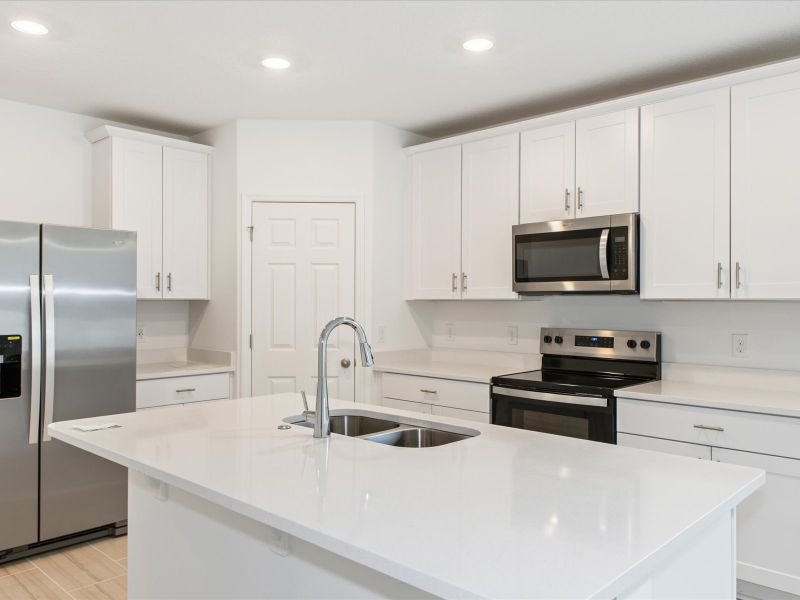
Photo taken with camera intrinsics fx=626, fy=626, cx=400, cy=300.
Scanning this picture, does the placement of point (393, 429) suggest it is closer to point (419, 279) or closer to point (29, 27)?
point (419, 279)

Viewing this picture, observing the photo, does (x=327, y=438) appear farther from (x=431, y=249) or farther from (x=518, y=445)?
(x=431, y=249)

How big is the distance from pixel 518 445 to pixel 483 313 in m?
2.42

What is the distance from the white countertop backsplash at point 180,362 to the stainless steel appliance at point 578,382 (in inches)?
70.8

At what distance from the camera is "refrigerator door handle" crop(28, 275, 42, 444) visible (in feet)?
10.2

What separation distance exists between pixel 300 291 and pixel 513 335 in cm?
142

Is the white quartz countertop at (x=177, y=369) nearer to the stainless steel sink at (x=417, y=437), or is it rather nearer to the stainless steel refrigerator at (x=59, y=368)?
the stainless steel refrigerator at (x=59, y=368)

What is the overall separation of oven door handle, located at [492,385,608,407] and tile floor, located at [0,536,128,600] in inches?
80.9

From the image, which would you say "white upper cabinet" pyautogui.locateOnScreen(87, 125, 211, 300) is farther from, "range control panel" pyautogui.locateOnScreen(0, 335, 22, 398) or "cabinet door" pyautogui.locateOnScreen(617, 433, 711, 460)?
"cabinet door" pyautogui.locateOnScreen(617, 433, 711, 460)

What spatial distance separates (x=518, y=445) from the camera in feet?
6.18

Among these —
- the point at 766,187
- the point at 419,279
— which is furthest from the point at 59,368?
the point at 766,187

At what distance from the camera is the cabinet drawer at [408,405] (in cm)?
381

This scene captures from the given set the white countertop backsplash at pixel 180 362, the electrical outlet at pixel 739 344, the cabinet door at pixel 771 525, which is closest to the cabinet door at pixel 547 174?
the electrical outlet at pixel 739 344

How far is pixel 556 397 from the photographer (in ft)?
10.3

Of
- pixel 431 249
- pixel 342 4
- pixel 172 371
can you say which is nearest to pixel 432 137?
pixel 431 249
